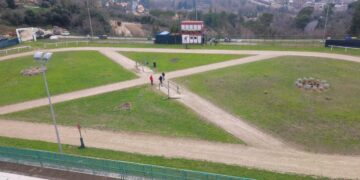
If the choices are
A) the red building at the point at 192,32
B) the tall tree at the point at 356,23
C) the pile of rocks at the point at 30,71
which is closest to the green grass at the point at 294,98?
the red building at the point at 192,32

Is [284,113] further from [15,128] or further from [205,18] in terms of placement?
[205,18]

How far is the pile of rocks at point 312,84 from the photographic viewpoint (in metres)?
37.4

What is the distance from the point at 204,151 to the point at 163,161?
362 cm

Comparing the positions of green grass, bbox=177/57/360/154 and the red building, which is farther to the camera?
the red building

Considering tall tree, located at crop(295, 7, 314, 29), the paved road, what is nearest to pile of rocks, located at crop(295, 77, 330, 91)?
the paved road

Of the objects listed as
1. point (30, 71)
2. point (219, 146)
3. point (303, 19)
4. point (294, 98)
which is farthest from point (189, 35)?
point (303, 19)

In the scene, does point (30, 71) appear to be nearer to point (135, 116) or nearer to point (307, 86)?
point (135, 116)

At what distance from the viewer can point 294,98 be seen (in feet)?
115

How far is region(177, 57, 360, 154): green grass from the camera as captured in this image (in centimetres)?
2703

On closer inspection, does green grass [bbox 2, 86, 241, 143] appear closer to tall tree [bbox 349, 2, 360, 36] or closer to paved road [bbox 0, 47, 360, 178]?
paved road [bbox 0, 47, 360, 178]

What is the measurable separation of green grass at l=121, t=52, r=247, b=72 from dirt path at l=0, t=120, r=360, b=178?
21.8 m

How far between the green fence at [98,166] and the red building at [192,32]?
48421 millimetres

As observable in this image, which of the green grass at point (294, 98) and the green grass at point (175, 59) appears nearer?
the green grass at point (294, 98)

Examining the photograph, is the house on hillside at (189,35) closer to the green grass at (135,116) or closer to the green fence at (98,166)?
the green grass at (135,116)
